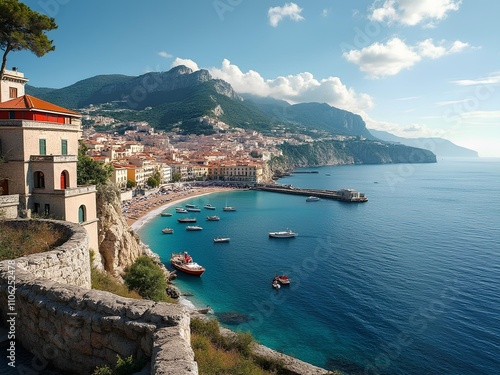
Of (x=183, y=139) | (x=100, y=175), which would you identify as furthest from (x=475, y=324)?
(x=183, y=139)

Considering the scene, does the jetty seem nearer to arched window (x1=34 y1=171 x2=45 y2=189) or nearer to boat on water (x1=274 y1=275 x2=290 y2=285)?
boat on water (x1=274 y1=275 x2=290 y2=285)

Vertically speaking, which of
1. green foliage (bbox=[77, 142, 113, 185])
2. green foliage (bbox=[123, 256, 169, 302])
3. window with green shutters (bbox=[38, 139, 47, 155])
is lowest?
green foliage (bbox=[123, 256, 169, 302])

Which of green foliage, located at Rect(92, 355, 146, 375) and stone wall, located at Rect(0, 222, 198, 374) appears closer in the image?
green foliage, located at Rect(92, 355, 146, 375)

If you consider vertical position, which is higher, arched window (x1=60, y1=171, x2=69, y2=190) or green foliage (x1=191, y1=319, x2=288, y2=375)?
arched window (x1=60, y1=171, x2=69, y2=190)

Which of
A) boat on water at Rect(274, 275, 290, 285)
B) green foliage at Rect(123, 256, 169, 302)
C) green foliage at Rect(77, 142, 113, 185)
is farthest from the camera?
boat on water at Rect(274, 275, 290, 285)

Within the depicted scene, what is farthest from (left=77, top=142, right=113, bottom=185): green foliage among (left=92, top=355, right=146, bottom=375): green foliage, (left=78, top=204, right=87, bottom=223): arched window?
(left=92, top=355, right=146, bottom=375): green foliage

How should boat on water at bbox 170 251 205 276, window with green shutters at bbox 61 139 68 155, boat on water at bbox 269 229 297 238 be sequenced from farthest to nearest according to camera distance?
boat on water at bbox 269 229 297 238
boat on water at bbox 170 251 205 276
window with green shutters at bbox 61 139 68 155

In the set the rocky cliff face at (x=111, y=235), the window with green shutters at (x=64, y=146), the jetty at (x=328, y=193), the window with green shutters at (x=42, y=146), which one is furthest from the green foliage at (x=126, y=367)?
the jetty at (x=328, y=193)

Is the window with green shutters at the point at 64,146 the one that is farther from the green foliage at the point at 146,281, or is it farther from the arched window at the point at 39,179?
the green foliage at the point at 146,281
